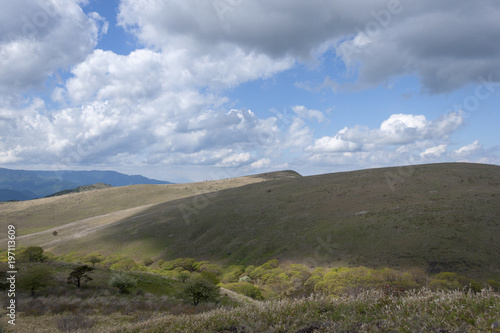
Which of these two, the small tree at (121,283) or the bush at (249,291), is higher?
the small tree at (121,283)

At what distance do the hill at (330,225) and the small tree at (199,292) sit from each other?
19.2 metres

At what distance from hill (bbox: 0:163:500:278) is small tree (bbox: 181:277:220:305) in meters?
19.2

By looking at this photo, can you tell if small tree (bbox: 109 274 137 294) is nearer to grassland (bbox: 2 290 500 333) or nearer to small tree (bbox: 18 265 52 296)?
small tree (bbox: 18 265 52 296)

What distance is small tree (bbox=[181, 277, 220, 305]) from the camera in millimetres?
21375

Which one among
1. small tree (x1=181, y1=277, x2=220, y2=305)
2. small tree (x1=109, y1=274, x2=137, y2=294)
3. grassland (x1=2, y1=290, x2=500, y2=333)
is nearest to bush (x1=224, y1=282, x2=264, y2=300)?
small tree (x1=181, y1=277, x2=220, y2=305)

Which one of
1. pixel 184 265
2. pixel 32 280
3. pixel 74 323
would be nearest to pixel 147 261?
pixel 184 265

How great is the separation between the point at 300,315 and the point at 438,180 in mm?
66238

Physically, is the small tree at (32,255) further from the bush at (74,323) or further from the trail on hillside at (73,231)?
the trail on hillside at (73,231)

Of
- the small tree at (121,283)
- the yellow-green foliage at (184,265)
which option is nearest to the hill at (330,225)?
the yellow-green foliage at (184,265)

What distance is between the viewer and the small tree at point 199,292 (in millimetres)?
21375

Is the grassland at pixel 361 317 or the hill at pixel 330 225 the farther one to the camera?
the hill at pixel 330 225

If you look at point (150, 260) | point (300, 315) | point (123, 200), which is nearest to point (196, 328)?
point (300, 315)

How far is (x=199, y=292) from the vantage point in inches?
843

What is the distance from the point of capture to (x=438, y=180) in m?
59.3
